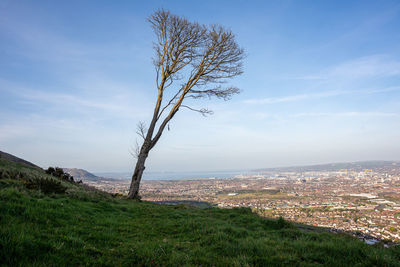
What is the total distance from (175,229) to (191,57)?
11517 mm

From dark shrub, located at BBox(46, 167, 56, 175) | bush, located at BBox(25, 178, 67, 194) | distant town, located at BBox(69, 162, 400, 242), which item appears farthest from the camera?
dark shrub, located at BBox(46, 167, 56, 175)

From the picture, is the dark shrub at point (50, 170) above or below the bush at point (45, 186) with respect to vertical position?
above

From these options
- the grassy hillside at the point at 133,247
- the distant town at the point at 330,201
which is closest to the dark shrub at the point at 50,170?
the distant town at the point at 330,201

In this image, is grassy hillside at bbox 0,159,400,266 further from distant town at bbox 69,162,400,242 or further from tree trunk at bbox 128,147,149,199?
tree trunk at bbox 128,147,149,199

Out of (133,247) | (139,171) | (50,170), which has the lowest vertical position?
(133,247)

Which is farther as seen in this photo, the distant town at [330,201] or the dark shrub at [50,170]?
the dark shrub at [50,170]

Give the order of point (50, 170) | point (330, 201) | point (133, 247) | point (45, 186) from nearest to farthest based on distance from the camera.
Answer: point (133, 247), point (45, 186), point (50, 170), point (330, 201)

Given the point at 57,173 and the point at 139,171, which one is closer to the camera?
the point at 139,171

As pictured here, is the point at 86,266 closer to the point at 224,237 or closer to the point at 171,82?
the point at 224,237

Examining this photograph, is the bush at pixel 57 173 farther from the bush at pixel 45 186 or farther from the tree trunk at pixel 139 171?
the bush at pixel 45 186

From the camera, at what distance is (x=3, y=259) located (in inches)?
96.5

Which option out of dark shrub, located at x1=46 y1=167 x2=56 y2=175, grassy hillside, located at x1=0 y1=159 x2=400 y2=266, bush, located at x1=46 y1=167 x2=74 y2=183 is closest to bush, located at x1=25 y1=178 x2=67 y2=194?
grassy hillside, located at x1=0 y1=159 x2=400 y2=266

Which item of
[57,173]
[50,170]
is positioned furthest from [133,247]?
[50,170]

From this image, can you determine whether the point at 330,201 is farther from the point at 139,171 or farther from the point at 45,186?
the point at 45,186
